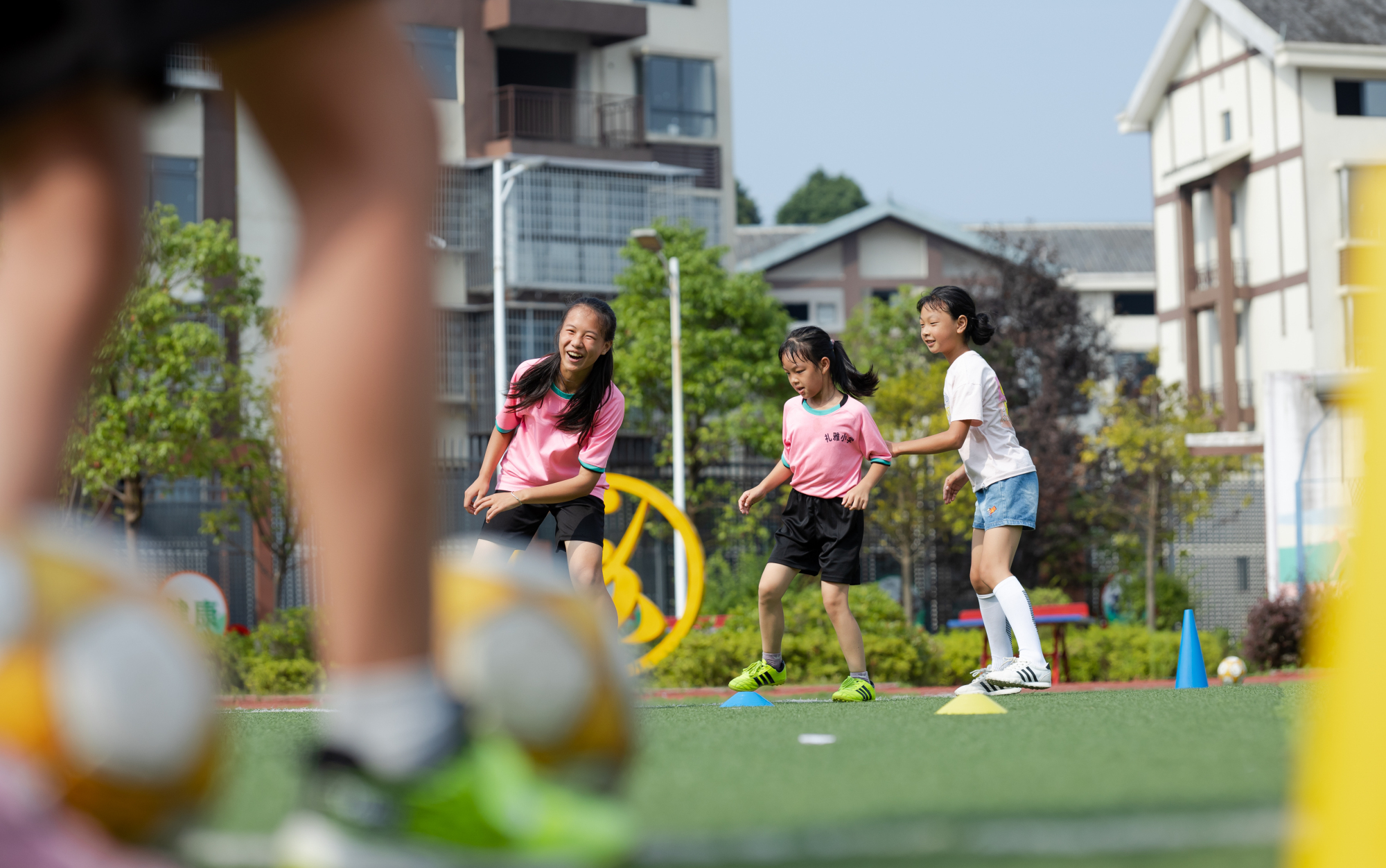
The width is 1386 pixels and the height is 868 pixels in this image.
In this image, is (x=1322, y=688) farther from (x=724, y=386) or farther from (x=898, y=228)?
(x=898, y=228)

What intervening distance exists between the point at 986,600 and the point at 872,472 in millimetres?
926

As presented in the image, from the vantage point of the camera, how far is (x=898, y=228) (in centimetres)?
5288

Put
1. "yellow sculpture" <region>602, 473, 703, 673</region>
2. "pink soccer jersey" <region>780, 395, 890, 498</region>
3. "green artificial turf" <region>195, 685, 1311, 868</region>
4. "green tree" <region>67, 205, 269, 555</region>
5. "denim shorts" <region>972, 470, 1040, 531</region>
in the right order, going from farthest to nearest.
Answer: "green tree" <region>67, 205, 269, 555</region> < "yellow sculpture" <region>602, 473, 703, 673</region> < "pink soccer jersey" <region>780, 395, 890, 498</region> < "denim shorts" <region>972, 470, 1040, 531</region> < "green artificial turf" <region>195, 685, 1311, 868</region>

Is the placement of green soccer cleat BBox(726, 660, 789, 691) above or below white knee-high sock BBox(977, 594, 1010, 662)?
below

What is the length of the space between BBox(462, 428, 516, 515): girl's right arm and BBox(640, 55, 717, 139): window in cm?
3239

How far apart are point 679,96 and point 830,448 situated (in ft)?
107

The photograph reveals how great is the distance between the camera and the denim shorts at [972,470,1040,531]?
24.0 feet

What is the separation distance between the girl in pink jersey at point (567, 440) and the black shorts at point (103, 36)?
18.0ft

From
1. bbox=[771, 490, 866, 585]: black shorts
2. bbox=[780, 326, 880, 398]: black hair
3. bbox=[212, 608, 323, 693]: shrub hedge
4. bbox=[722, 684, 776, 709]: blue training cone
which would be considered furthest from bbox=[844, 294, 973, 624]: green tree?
bbox=[722, 684, 776, 709]: blue training cone

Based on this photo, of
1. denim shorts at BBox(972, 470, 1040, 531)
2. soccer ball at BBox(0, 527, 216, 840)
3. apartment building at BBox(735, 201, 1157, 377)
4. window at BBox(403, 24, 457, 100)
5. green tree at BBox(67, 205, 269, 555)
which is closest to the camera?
soccer ball at BBox(0, 527, 216, 840)

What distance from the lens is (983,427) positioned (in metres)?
7.45

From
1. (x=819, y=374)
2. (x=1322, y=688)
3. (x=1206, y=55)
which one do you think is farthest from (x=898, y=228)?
(x=1322, y=688)

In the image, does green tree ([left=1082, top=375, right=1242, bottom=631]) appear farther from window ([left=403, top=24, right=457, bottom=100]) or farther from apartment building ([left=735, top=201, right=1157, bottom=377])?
apartment building ([left=735, top=201, right=1157, bottom=377])

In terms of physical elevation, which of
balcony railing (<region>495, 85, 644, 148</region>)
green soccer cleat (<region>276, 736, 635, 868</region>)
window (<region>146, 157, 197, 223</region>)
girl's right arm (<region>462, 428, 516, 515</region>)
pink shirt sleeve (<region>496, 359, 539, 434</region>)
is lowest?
green soccer cleat (<region>276, 736, 635, 868</region>)
